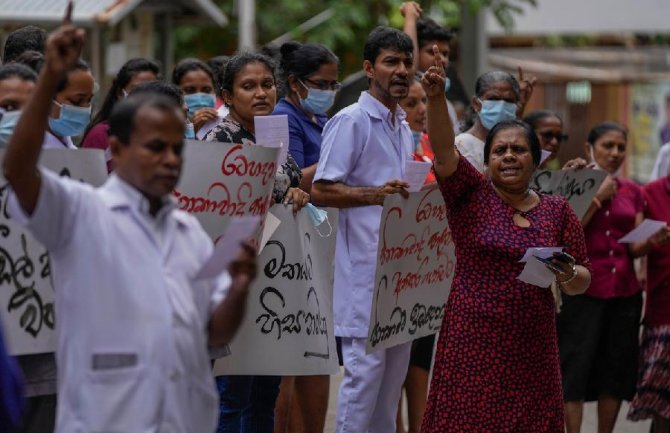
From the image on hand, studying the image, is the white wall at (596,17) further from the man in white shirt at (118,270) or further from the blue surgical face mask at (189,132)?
the man in white shirt at (118,270)

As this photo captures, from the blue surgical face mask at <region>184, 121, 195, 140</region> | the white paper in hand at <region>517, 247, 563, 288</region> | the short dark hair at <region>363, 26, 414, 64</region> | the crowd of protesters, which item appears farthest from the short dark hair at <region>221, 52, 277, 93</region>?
the white paper in hand at <region>517, 247, 563, 288</region>

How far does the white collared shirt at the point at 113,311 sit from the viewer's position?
4270 millimetres

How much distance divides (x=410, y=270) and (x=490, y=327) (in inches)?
40.7

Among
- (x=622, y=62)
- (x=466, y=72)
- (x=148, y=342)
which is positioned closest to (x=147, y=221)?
(x=148, y=342)

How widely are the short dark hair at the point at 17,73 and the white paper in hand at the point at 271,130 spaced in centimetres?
133

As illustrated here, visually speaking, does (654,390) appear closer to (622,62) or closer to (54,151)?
(54,151)

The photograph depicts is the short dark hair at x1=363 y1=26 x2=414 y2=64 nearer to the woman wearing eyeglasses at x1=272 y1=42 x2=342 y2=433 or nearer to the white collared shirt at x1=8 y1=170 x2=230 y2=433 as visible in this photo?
the woman wearing eyeglasses at x1=272 y1=42 x2=342 y2=433

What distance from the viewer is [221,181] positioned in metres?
6.35

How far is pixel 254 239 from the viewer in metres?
6.39

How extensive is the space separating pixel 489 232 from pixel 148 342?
2.41 m

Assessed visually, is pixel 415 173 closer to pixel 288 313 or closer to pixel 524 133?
pixel 524 133

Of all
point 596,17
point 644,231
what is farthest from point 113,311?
point 596,17

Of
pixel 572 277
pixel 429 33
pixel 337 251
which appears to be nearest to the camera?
pixel 572 277

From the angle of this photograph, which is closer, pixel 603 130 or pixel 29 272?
pixel 29 272
